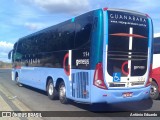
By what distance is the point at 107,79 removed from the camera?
9820mm

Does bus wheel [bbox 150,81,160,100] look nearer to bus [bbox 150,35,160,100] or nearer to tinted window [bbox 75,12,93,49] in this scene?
bus [bbox 150,35,160,100]

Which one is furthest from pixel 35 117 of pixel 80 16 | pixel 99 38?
pixel 80 16

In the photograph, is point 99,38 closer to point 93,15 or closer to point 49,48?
point 93,15

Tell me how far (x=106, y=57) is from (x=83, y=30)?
139 cm

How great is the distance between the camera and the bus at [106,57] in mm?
9781

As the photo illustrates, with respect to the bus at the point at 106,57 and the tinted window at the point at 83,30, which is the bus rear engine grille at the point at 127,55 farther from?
the tinted window at the point at 83,30

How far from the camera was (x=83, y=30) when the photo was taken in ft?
34.8

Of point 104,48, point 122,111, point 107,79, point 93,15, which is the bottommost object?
point 122,111

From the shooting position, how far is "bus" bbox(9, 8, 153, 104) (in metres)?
9.78

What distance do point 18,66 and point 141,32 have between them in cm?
1173

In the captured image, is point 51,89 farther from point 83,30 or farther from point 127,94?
point 127,94

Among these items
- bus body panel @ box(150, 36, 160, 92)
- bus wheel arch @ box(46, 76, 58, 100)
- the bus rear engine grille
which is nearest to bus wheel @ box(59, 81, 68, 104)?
bus wheel arch @ box(46, 76, 58, 100)

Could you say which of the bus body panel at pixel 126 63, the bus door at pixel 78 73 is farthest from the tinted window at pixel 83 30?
the bus body panel at pixel 126 63

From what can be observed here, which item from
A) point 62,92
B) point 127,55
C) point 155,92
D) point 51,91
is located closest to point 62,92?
point 62,92
